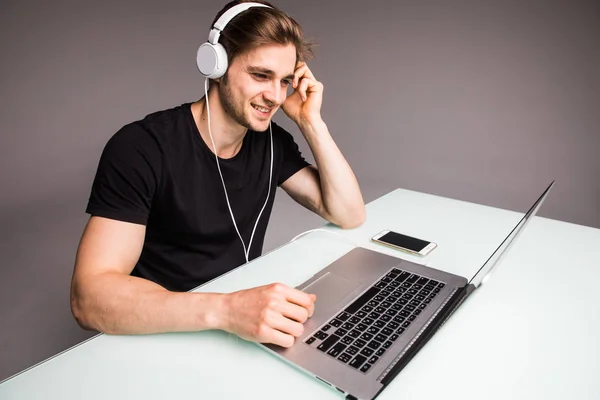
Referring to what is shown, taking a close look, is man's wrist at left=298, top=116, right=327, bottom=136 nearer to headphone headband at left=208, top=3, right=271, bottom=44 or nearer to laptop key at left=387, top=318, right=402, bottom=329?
headphone headband at left=208, top=3, right=271, bottom=44

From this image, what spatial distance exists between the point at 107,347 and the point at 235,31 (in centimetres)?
75

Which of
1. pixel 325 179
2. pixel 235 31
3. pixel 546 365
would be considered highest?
pixel 235 31

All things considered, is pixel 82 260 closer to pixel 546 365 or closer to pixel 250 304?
pixel 250 304

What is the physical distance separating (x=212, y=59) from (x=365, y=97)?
2429 millimetres

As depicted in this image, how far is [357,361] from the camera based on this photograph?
2.06ft

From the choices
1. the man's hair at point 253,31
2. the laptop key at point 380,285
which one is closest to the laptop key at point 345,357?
the laptop key at point 380,285

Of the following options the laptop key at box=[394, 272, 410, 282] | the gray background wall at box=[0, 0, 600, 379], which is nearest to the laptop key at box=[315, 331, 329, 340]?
the laptop key at box=[394, 272, 410, 282]

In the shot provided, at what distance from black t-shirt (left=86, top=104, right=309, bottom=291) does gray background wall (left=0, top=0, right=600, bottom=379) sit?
1141mm

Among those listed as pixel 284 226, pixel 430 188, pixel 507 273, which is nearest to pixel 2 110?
pixel 284 226

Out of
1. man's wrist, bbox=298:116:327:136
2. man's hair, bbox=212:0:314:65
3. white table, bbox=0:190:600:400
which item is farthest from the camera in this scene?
man's wrist, bbox=298:116:327:136

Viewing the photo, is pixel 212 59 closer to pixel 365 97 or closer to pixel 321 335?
pixel 321 335

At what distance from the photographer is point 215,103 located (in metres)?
1.15

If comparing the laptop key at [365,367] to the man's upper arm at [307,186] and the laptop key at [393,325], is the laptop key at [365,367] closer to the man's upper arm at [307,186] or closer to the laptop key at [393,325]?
the laptop key at [393,325]

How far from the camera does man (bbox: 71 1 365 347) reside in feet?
2.33
